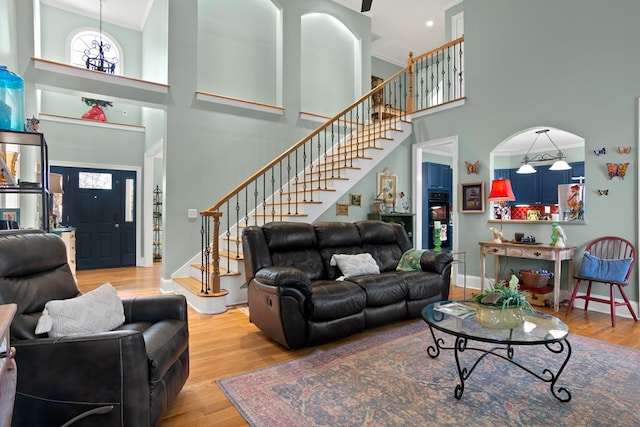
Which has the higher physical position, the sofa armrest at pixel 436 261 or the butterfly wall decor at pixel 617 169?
the butterfly wall decor at pixel 617 169

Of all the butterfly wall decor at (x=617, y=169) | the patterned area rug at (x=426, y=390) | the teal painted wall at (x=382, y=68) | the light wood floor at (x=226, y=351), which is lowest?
the light wood floor at (x=226, y=351)

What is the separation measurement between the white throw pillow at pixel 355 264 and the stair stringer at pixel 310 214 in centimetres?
135

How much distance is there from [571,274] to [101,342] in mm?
4809

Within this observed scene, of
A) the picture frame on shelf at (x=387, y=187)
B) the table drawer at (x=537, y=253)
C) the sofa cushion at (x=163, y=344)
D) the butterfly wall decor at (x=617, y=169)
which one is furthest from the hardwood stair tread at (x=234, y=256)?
the butterfly wall decor at (x=617, y=169)

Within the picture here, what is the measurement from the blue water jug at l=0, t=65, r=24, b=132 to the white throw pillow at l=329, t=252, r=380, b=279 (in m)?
2.81

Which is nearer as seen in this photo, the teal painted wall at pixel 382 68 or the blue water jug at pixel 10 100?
the blue water jug at pixel 10 100

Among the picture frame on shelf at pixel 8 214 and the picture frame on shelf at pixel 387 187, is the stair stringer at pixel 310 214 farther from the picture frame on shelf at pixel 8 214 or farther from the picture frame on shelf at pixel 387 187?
the picture frame on shelf at pixel 8 214

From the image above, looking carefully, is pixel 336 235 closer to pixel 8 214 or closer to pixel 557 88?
pixel 8 214

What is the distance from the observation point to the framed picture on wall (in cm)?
521

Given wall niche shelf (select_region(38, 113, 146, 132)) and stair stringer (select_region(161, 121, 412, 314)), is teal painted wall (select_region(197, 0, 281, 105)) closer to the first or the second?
stair stringer (select_region(161, 121, 412, 314))

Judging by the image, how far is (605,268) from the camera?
3.72 metres

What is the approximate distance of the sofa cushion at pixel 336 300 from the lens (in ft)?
9.43

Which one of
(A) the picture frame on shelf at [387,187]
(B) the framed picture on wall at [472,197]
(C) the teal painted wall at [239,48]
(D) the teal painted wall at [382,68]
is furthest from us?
(D) the teal painted wall at [382,68]

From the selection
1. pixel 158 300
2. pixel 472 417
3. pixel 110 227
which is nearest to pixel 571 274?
pixel 472 417
